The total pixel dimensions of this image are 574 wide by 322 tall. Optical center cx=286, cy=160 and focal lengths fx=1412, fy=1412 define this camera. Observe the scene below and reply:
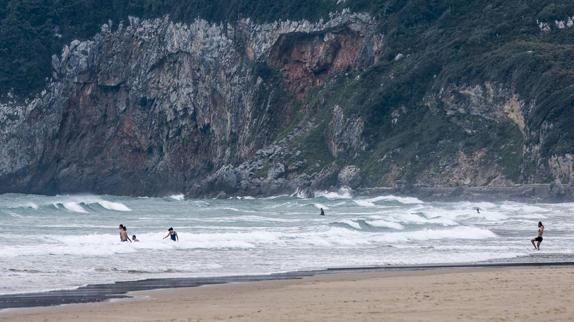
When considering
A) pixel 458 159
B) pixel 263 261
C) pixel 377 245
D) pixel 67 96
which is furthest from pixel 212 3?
pixel 263 261

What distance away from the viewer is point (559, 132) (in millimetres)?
83688

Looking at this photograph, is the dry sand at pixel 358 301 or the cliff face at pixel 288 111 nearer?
the dry sand at pixel 358 301

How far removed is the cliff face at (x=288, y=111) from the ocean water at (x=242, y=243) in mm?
21539

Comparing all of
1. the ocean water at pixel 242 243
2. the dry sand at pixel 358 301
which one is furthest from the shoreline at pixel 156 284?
the ocean water at pixel 242 243

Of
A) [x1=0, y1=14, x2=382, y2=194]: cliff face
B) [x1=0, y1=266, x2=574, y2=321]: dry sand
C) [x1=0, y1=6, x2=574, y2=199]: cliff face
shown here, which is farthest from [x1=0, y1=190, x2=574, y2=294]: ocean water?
[x1=0, y1=14, x2=382, y2=194]: cliff face

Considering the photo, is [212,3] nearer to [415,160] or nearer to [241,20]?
[241,20]

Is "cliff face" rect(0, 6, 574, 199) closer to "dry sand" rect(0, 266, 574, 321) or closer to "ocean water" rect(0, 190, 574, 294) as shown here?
"ocean water" rect(0, 190, 574, 294)

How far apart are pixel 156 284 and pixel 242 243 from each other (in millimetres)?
13377

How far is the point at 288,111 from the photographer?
345 ft

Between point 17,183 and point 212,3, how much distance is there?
21967mm

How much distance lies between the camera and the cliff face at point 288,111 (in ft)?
293

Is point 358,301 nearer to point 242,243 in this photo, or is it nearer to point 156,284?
point 156,284

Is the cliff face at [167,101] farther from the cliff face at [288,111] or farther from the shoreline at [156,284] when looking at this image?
the shoreline at [156,284]

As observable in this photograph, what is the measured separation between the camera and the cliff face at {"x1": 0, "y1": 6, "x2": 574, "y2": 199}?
89312mm
